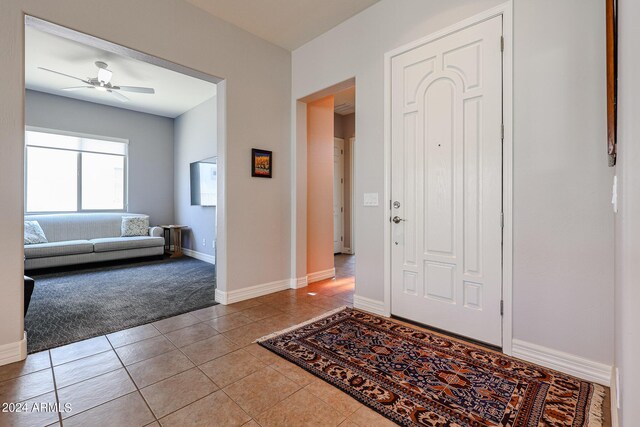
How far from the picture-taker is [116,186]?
624cm

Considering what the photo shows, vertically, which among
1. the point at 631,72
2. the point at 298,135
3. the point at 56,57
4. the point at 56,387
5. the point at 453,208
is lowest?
the point at 56,387

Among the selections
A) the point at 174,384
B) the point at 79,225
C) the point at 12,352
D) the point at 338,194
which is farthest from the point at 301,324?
the point at 79,225

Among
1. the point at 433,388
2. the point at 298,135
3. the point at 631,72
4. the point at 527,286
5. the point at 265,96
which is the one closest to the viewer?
the point at 631,72

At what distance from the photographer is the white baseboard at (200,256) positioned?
5.65 m

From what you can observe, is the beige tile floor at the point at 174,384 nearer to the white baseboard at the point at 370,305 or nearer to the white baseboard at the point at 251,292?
the white baseboard at the point at 251,292

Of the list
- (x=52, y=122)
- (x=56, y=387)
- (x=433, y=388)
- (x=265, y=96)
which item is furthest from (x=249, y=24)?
(x=52, y=122)

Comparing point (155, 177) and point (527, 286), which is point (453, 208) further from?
point (155, 177)

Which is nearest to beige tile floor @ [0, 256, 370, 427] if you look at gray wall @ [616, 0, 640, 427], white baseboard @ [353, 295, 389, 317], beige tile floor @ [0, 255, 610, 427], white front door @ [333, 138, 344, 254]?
beige tile floor @ [0, 255, 610, 427]

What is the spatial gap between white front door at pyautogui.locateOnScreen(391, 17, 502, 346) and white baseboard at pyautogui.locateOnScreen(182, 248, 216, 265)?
387 cm

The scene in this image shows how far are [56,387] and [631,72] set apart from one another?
2957mm

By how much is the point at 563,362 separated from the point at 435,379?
847 millimetres

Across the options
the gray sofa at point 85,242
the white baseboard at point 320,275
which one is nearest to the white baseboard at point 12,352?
the white baseboard at point 320,275

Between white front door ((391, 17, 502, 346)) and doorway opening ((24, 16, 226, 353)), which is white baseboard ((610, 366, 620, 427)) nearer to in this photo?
white front door ((391, 17, 502, 346))

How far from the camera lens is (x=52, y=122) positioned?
211 inches
